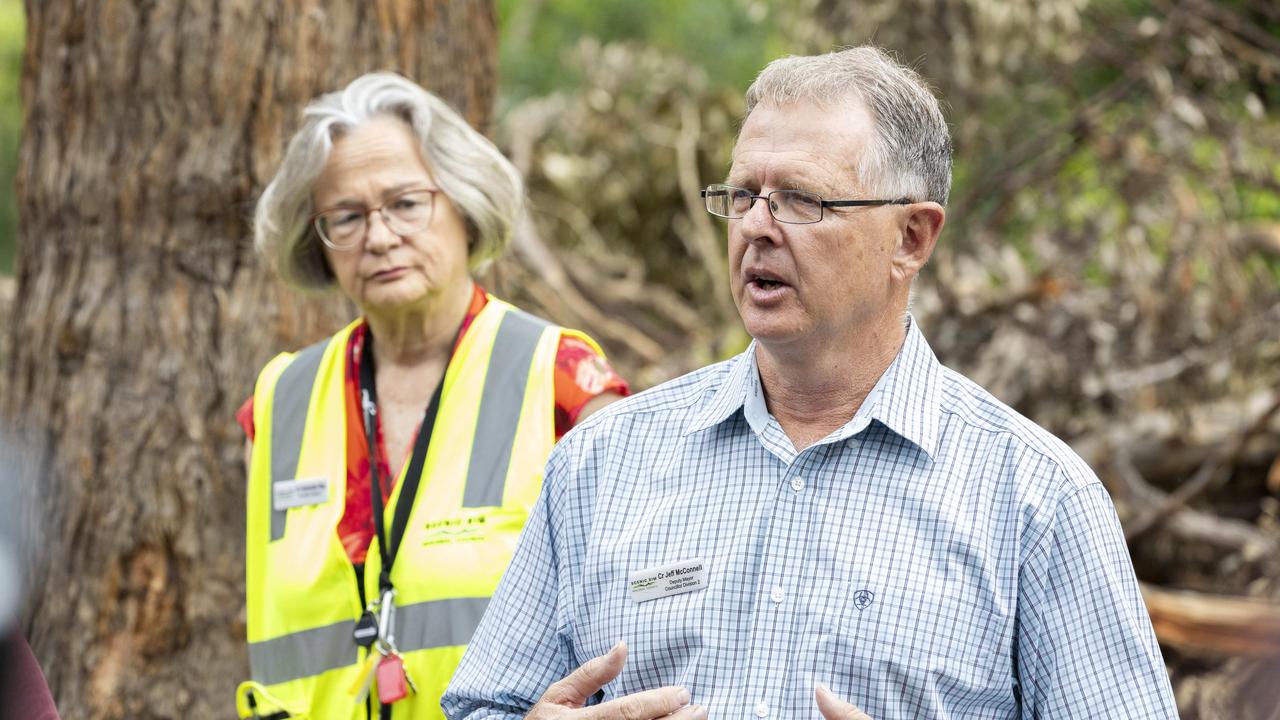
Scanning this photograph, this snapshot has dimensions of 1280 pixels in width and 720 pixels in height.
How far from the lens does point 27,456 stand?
466cm

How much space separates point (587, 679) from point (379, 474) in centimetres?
124

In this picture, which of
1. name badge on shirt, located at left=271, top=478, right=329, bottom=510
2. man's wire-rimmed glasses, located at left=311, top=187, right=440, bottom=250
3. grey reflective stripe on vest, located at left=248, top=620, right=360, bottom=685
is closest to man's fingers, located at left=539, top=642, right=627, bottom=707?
grey reflective stripe on vest, located at left=248, top=620, right=360, bottom=685

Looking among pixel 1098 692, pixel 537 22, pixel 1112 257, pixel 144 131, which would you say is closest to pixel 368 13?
pixel 144 131

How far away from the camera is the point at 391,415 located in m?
3.52

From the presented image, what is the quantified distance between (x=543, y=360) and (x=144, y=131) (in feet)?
6.60

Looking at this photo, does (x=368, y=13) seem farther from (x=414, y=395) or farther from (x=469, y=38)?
(x=414, y=395)

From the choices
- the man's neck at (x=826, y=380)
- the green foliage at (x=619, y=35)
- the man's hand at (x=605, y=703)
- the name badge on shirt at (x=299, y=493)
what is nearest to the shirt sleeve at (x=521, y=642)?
the man's hand at (x=605, y=703)

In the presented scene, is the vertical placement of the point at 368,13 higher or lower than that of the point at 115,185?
higher

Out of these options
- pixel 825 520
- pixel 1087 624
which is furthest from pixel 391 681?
pixel 1087 624

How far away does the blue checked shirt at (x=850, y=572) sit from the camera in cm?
219

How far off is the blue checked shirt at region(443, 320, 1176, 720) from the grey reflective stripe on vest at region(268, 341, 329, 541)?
43.4 inches

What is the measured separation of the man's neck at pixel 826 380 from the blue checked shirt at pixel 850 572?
0.04 metres

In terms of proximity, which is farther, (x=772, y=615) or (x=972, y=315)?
(x=972, y=315)

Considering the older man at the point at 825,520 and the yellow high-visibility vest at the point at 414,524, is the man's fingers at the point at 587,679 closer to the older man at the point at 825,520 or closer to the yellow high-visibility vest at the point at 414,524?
the older man at the point at 825,520
